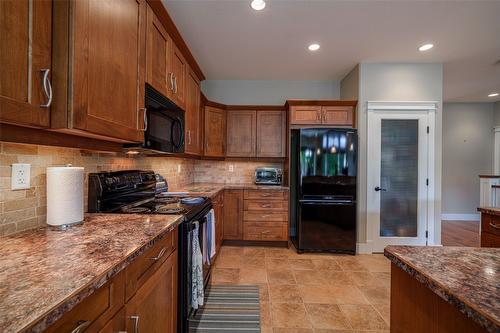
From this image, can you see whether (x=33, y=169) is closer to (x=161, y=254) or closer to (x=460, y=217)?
(x=161, y=254)

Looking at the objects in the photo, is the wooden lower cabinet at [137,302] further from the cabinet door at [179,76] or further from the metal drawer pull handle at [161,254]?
the cabinet door at [179,76]

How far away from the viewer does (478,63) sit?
A: 3.46 meters

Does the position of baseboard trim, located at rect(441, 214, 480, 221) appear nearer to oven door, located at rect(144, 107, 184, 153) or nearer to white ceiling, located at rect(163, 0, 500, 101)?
white ceiling, located at rect(163, 0, 500, 101)

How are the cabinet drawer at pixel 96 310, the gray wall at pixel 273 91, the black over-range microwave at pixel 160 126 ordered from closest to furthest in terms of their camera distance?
1. the cabinet drawer at pixel 96 310
2. the black over-range microwave at pixel 160 126
3. the gray wall at pixel 273 91

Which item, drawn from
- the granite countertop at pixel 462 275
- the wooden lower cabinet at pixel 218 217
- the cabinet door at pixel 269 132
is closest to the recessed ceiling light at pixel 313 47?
the cabinet door at pixel 269 132

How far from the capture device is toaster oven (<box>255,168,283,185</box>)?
3.90 meters

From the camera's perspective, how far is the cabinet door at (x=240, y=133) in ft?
12.9

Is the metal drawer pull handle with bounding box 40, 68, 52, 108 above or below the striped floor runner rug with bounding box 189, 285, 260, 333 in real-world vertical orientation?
above

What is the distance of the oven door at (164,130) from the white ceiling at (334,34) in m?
1.11

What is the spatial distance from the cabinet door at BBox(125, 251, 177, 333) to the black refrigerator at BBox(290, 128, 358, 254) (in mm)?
2248

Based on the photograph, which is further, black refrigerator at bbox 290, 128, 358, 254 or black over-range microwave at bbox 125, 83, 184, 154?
black refrigerator at bbox 290, 128, 358, 254

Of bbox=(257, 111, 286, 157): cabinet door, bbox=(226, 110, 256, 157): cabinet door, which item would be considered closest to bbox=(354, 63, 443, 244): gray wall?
bbox=(257, 111, 286, 157): cabinet door

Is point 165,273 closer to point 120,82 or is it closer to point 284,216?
point 120,82

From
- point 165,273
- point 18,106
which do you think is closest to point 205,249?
point 165,273
